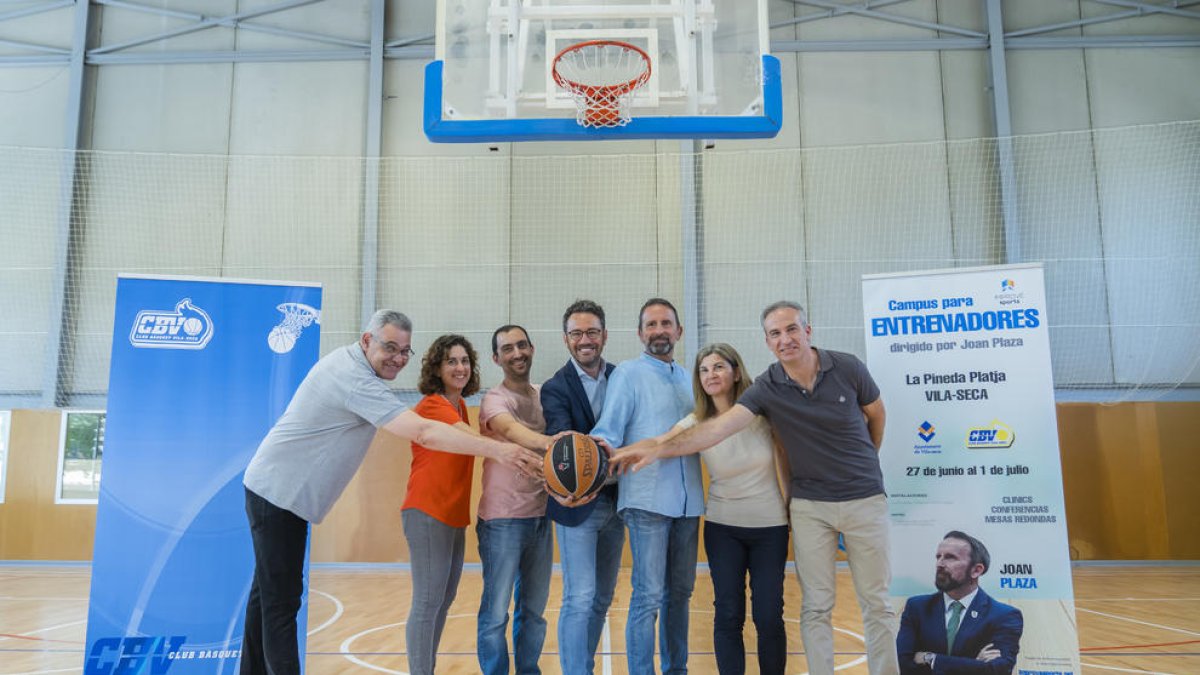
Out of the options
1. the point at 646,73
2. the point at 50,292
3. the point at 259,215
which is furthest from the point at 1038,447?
the point at 50,292

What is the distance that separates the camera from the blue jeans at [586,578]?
3.09 meters

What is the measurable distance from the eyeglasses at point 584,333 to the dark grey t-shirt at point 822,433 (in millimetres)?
670

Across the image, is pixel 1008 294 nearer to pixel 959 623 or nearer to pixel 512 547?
pixel 959 623

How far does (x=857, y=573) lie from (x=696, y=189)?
7.03m

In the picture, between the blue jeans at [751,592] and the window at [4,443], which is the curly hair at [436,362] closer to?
the blue jeans at [751,592]

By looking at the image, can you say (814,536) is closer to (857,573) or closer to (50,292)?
(857,573)

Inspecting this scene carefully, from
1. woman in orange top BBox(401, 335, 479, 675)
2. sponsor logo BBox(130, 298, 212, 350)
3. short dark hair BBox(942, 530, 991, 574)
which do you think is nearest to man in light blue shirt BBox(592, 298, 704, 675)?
woman in orange top BBox(401, 335, 479, 675)

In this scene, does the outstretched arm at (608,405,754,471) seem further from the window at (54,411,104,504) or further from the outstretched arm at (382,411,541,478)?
the window at (54,411,104,504)

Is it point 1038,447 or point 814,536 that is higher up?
point 1038,447

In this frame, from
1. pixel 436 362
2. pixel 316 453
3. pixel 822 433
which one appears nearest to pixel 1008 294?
pixel 822 433

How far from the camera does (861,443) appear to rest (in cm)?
330

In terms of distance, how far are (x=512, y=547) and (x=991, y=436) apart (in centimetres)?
236

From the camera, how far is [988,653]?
3.59 metres

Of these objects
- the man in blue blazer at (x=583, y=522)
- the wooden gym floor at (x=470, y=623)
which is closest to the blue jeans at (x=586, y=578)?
the man in blue blazer at (x=583, y=522)
